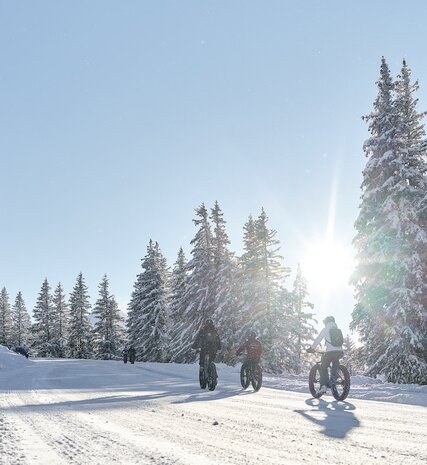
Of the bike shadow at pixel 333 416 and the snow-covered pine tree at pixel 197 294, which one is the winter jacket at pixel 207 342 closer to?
the bike shadow at pixel 333 416

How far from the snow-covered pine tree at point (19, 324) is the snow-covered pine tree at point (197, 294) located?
5717 cm

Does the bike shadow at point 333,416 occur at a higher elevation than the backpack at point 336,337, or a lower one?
lower

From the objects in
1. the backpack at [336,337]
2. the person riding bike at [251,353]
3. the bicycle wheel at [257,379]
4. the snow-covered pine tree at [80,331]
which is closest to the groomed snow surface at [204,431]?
the backpack at [336,337]

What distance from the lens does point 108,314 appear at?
6700 cm

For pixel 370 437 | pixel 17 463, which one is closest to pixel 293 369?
pixel 370 437

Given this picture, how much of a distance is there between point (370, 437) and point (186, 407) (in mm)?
3900

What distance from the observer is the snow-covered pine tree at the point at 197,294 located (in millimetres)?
39375

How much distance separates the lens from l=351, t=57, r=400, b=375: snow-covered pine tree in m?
20.2

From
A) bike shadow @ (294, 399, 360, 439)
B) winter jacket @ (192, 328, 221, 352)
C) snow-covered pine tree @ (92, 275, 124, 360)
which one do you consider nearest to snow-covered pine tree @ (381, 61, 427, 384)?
winter jacket @ (192, 328, 221, 352)

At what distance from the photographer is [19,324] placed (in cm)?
8775

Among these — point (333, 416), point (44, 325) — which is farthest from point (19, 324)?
point (333, 416)

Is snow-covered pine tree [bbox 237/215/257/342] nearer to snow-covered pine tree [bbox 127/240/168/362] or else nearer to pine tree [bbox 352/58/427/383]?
pine tree [bbox 352/58/427/383]

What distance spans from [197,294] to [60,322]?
4439 cm

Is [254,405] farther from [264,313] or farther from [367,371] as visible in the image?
[264,313]
